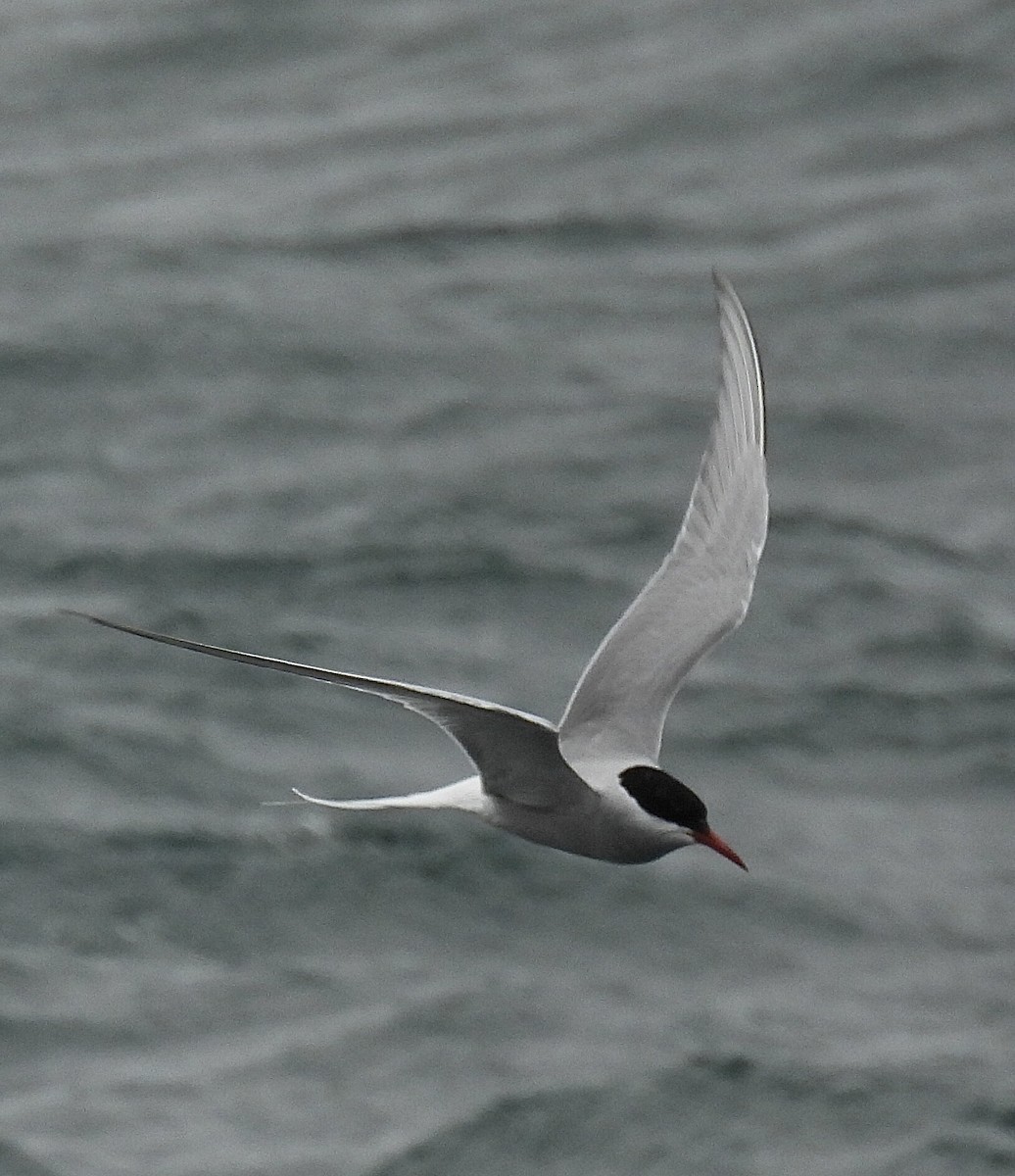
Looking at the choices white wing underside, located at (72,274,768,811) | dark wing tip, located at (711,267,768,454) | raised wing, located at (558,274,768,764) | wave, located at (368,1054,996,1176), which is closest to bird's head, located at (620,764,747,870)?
white wing underside, located at (72,274,768,811)

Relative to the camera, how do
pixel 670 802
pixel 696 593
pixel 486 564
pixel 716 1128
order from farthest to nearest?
1. pixel 486 564
2. pixel 716 1128
3. pixel 696 593
4. pixel 670 802

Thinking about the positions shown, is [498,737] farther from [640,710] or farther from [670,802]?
[640,710]

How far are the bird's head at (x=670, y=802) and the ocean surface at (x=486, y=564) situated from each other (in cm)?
250

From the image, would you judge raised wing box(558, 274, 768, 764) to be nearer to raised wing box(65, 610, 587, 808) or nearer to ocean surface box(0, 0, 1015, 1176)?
raised wing box(65, 610, 587, 808)

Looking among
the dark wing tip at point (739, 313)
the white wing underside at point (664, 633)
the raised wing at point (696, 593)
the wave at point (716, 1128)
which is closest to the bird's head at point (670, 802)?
the white wing underside at point (664, 633)

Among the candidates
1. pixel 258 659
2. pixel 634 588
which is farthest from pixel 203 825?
pixel 258 659

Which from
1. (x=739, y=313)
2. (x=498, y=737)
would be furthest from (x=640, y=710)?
(x=739, y=313)

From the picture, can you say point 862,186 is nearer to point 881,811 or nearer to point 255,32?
point 255,32

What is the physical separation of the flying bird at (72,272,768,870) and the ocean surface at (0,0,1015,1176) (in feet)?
6.71

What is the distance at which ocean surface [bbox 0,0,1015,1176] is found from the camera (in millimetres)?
10102

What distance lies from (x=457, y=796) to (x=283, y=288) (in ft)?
26.8

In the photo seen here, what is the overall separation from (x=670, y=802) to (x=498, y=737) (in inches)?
26.9

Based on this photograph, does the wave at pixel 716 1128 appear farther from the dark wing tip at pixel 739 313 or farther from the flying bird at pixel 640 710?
the dark wing tip at pixel 739 313

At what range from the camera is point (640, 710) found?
27.1 ft
